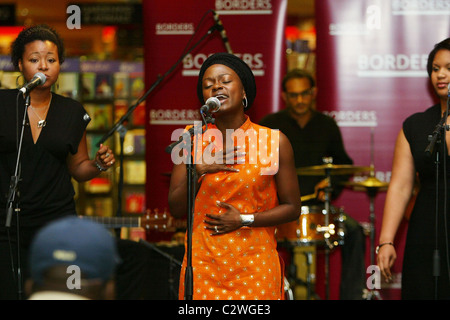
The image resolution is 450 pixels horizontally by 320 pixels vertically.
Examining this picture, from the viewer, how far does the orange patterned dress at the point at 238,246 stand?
3.02 m

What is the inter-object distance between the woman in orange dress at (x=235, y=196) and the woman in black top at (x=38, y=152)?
1.94ft

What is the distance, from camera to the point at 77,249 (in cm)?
155

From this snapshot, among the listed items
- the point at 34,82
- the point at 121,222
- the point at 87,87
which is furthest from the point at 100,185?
the point at 34,82

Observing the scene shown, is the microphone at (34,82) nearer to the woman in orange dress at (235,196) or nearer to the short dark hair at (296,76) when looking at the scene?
the woman in orange dress at (235,196)

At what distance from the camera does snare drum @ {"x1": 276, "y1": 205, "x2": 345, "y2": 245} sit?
5.25 m

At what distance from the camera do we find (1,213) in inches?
130

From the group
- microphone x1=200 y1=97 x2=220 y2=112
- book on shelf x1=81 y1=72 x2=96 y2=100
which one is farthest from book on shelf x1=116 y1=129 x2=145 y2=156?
microphone x1=200 y1=97 x2=220 y2=112

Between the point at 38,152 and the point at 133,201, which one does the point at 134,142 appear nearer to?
the point at 133,201

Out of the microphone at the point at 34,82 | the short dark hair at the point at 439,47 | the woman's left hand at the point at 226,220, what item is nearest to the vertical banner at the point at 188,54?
the short dark hair at the point at 439,47

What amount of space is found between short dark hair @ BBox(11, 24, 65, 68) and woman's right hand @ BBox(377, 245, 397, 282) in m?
1.87

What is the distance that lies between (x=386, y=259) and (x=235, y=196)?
34.2 inches

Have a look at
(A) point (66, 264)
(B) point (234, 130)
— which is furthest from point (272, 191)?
(A) point (66, 264)

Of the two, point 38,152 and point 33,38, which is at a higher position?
point 33,38

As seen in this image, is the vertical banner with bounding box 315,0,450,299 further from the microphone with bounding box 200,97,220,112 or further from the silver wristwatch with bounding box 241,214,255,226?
the microphone with bounding box 200,97,220,112
